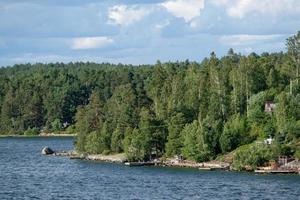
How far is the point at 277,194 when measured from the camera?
10281 centimetres

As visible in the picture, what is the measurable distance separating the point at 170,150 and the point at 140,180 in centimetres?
2869

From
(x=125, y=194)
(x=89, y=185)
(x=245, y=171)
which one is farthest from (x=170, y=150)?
(x=125, y=194)


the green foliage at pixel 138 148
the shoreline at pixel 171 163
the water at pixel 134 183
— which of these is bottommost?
the water at pixel 134 183

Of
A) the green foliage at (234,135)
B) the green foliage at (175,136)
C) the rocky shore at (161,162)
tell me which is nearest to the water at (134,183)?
the rocky shore at (161,162)

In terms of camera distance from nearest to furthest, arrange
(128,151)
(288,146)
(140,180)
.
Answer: (140,180), (288,146), (128,151)

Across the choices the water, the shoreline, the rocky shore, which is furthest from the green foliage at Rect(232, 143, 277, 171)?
the water

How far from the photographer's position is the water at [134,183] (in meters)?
105

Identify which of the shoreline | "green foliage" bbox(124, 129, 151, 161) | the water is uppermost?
"green foliage" bbox(124, 129, 151, 161)

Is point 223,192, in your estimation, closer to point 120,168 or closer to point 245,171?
point 245,171

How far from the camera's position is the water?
104688 mm

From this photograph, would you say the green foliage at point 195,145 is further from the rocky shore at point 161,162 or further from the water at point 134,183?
the water at point 134,183

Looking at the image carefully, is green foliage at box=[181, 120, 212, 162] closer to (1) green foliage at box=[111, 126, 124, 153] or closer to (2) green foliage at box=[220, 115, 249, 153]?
(2) green foliage at box=[220, 115, 249, 153]

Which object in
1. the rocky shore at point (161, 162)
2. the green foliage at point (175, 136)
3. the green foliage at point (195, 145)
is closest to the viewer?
the rocky shore at point (161, 162)

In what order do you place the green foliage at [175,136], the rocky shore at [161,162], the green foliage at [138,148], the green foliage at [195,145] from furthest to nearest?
the green foliage at [138,148], the green foliage at [175,136], the green foliage at [195,145], the rocky shore at [161,162]
